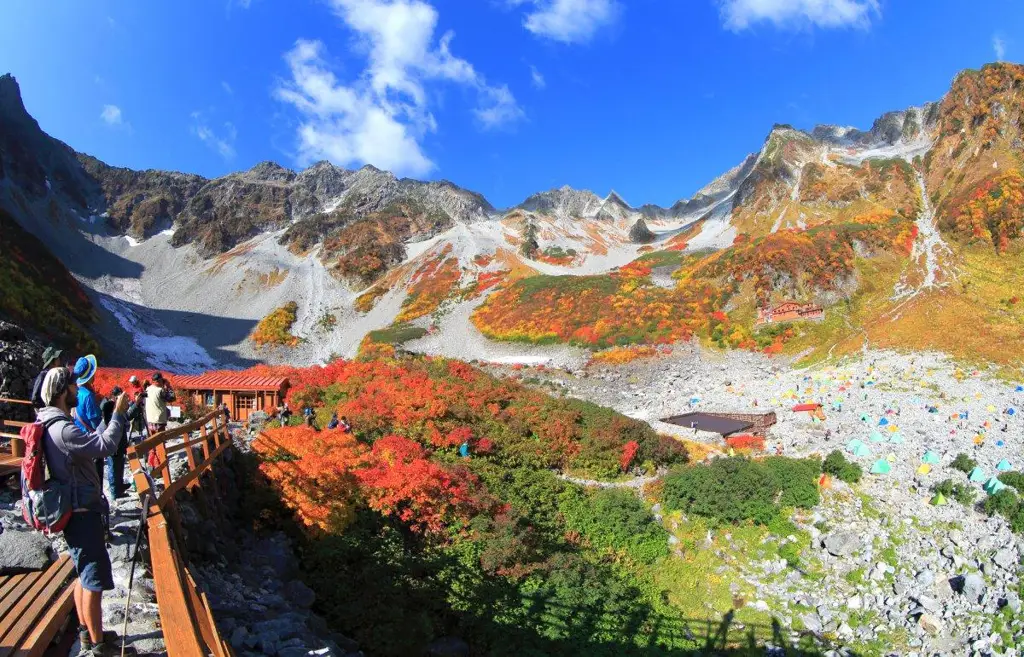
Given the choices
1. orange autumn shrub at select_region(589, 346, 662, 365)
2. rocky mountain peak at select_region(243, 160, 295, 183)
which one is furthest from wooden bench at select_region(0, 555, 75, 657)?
rocky mountain peak at select_region(243, 160, 295, 183)

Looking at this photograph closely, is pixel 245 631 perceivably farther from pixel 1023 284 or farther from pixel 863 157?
pixel 863 157

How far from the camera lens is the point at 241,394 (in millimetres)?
19625

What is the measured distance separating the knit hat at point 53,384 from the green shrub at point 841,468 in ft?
58.6

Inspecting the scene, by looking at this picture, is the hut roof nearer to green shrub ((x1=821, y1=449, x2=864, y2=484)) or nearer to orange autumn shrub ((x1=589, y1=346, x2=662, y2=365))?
green shrub ((x1=821, y1=449, x2=864, y2=484))

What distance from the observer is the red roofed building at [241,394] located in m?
19.3

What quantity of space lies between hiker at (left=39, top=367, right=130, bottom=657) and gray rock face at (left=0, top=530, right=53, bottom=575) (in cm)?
166

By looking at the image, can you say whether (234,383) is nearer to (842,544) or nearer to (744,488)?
(744,488)

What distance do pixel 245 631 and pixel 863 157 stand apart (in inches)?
3931

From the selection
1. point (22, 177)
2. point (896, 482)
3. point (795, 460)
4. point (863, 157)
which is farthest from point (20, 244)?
point (863, 157)

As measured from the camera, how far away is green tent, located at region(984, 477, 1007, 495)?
43.8ft

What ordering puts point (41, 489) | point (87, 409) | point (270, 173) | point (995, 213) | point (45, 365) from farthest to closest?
point (270, 173), point (995, 213), point (87, 409), point (45, 365), point (41, 489)

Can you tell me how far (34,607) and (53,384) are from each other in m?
2.11

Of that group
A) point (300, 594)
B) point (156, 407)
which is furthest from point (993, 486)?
point (156, 407)

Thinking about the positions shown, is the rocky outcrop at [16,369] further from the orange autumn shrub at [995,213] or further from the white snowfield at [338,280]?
the orange autumn shrub at [995,213]
